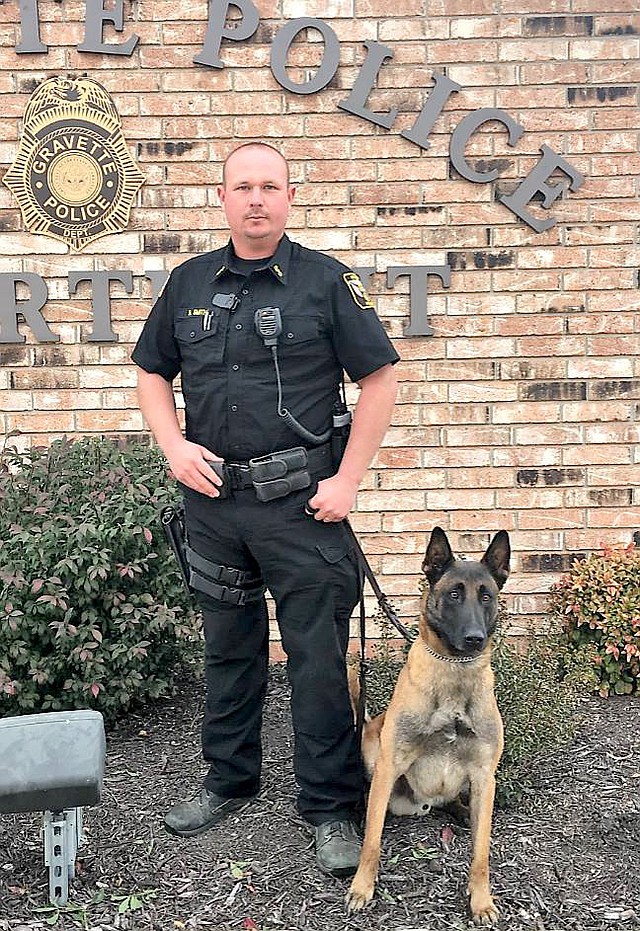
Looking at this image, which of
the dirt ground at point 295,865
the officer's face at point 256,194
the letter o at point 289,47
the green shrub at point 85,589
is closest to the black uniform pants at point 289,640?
the dirt ground at point 295,865

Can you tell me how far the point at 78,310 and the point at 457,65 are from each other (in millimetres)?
2348

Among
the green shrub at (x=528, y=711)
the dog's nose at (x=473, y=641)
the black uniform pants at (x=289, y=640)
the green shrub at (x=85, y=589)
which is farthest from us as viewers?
the green shrub at (x=85, y=589)

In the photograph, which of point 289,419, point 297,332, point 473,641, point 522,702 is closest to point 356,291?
point 297,332

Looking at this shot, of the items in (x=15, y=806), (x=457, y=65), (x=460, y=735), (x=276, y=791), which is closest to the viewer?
(x=15, y=806)

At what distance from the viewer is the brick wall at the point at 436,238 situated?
481 centimetres

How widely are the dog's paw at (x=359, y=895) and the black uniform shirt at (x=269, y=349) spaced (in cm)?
141

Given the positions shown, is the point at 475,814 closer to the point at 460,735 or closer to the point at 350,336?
the point at 460,735

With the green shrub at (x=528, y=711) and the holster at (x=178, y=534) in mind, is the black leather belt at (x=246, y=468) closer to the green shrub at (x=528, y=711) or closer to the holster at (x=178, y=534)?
the holster at (x=178, y=534)

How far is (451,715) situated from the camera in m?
2.98

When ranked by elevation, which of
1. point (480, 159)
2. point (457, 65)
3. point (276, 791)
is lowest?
point (276, 791)

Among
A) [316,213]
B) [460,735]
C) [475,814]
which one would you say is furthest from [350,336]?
[316,213]

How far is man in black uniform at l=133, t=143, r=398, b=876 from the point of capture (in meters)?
3.01

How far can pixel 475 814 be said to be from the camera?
2951 millimetres

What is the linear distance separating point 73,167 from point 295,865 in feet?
11.6
